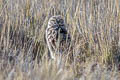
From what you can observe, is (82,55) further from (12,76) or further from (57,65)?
(12,76)

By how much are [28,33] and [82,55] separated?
116cm

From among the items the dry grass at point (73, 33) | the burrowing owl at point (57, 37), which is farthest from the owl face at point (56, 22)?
the dry grass at point (73, 33)

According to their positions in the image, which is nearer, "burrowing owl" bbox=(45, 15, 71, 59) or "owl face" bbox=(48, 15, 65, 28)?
"burrowing owl" bbox=(45, 15, 71, 59)

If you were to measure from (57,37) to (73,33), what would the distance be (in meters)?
0.41

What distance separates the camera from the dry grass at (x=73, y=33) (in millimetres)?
4961

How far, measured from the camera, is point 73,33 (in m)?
5.61

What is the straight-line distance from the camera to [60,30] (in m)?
5.39

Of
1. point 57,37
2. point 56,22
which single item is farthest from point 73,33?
point 57,37

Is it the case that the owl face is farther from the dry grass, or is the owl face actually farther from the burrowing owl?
the dry grass

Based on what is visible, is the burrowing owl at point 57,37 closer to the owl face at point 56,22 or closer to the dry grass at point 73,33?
the owl face at point 56,22

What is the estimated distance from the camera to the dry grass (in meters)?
4.96

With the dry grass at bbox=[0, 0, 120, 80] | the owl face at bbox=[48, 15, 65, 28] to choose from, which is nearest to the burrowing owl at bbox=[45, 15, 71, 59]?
the owl face at bbox=[48, 15, 65, 28]

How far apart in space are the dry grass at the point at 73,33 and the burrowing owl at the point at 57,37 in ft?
0.42

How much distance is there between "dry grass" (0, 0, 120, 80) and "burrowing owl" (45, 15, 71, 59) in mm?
127
